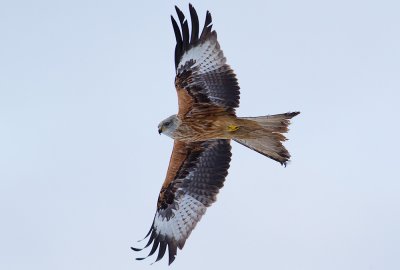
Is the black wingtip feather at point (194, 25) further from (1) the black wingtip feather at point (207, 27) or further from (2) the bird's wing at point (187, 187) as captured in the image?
(2) the bird's wing at point (187, 187)

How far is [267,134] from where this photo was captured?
1159cm

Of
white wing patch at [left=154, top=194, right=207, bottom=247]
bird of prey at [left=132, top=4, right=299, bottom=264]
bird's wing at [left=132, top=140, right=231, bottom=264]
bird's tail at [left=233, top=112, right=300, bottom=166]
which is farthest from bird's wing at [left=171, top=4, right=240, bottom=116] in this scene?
white wing patch at [left=154, top=194, right=207, bottom=247]

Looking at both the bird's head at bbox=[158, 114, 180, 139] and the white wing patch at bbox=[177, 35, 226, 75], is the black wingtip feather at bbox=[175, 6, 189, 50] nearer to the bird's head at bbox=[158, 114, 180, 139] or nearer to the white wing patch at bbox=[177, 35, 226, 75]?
the white wing patch at bbox=[177, 35, 226, 75]

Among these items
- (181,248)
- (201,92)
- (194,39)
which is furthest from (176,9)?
(181,248)

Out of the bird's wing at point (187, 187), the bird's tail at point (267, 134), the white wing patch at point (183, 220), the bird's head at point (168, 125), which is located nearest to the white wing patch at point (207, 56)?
the bird's head at point (168, 125)

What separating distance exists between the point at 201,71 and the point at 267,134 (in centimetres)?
135

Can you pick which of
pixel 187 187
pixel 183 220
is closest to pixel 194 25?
pixel 187 187

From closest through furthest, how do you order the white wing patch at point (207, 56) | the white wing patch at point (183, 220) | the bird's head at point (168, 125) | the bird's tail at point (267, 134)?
the bird's tail at point (267, 134)
the white wing patch at point (207, 56)
the bird's head at point (168, 125)
the white wing patch at point (183, 220)

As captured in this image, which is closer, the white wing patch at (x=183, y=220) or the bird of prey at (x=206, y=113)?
the bird of prey at (x=206, y=113)

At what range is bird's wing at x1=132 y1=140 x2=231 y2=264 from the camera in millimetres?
12469

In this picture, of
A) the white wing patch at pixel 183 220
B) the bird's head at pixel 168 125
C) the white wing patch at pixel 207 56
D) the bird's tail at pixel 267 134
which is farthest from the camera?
the white wing patch at pixel 183 220

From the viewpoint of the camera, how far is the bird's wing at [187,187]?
12.5 metres

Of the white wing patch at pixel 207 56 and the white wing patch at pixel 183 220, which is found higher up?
the white wing patch at pixel 207 56

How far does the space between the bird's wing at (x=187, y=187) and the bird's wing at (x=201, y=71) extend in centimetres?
105
